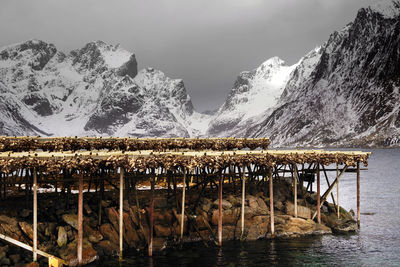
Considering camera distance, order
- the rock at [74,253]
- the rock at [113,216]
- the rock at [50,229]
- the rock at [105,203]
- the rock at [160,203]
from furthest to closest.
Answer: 1. the rock at [160,203]
2. the rock at [105,203]
3. the rock at [113,216]
4. the rock at [50,229]
5. the rock at [74,253]

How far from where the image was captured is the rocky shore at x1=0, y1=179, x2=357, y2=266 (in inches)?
955

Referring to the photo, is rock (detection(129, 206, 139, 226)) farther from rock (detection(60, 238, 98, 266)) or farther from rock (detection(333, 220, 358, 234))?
rock (detection(333, 220, 358, 234))

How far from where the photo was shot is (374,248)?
2947 centimetres

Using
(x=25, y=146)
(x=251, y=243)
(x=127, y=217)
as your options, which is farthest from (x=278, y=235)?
(x=25, y=146)

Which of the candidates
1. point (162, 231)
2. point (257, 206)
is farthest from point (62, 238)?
point (257, 206)

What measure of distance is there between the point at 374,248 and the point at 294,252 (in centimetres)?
694

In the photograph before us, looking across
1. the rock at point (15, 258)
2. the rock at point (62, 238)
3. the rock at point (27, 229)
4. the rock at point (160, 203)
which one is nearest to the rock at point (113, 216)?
the rock at point (62, 238)

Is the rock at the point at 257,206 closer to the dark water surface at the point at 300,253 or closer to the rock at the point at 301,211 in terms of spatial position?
the rock at the point at 301,211

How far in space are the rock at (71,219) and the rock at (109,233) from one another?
1858 millimetres

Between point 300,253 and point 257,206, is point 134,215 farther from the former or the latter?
point 300,253

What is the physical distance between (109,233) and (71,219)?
2794mm

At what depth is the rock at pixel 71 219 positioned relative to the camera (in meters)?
25.5

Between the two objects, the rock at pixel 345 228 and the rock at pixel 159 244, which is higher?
the rock at pixel 159 244

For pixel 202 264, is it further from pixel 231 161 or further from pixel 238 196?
pixel 238 196
